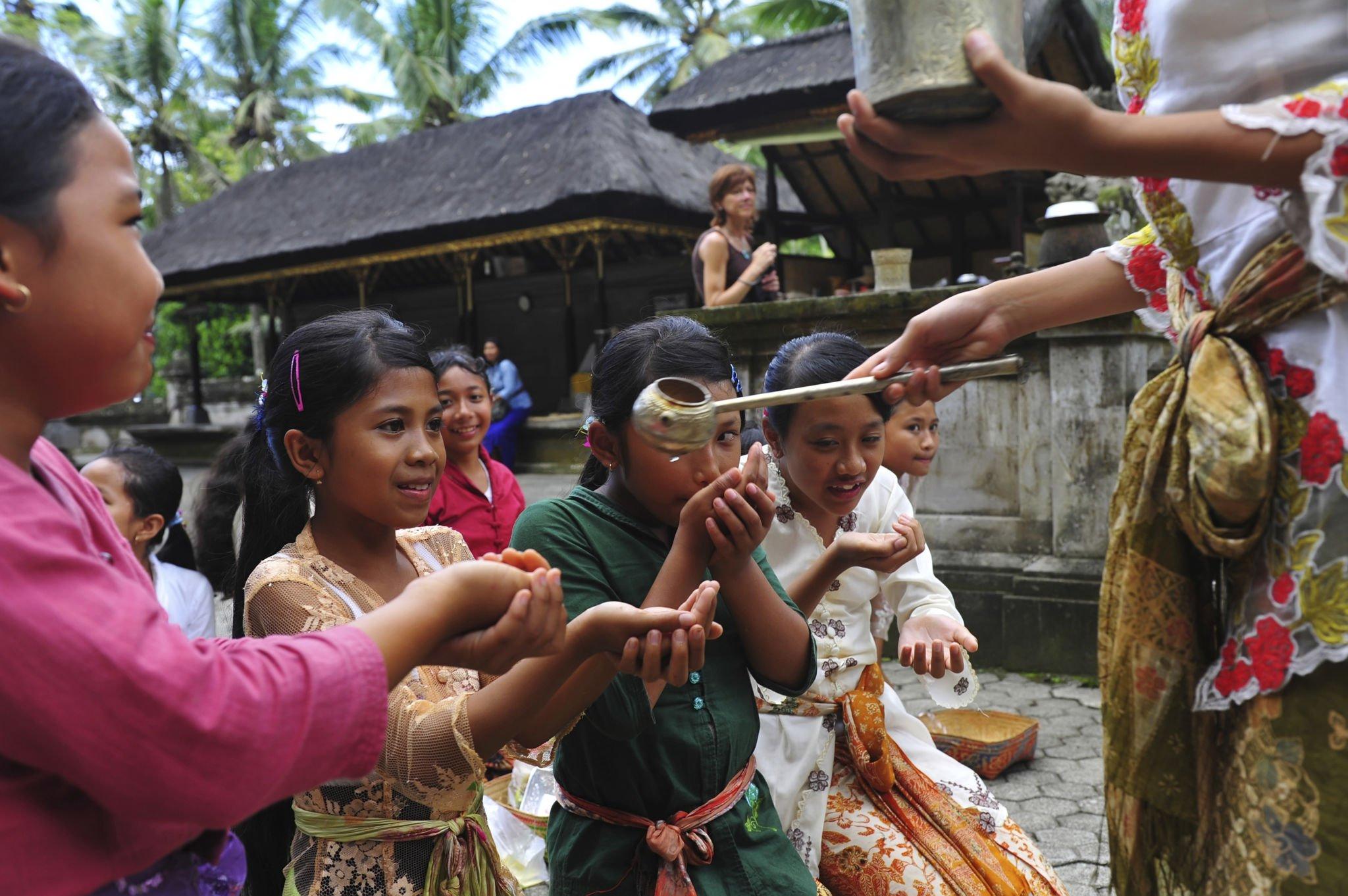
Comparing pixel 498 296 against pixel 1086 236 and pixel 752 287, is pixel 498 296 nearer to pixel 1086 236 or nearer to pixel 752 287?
pixel 752 287

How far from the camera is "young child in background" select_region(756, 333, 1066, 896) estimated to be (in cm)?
243

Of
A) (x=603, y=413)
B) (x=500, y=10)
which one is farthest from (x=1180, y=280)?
(x=500, y=10)

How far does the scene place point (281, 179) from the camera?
62.3 feet

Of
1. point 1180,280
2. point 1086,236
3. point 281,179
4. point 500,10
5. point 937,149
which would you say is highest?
point 500,10

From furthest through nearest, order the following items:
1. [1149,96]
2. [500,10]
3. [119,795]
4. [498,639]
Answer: [500,10], [1149,96], [498,639], [119,795]

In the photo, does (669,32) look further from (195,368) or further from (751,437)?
(751,437)

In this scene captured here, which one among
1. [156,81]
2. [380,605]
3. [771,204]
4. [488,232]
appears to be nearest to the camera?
[380,605]

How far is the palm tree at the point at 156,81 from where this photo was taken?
27.6 m

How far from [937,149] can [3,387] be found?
1.10 metres

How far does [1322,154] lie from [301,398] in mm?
1935

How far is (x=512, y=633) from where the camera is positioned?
52.6 inches

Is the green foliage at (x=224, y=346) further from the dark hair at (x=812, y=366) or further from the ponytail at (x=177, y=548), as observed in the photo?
the dark hair at (x=812, y=366)

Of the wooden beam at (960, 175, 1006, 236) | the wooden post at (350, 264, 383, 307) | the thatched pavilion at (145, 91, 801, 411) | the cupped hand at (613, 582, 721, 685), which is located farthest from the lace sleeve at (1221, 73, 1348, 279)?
the wooden post at (350, 264, 383, 307)

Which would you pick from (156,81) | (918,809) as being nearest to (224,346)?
(156,81)
